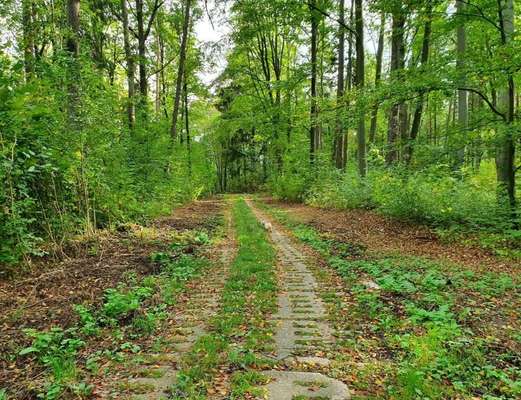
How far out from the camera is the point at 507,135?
6941 millimetres

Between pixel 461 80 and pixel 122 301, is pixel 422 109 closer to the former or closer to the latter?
pixel 461 80

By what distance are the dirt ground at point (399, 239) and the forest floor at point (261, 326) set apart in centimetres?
8

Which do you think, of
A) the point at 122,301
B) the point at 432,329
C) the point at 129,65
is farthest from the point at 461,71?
the point at 129,65

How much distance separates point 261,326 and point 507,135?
647cm

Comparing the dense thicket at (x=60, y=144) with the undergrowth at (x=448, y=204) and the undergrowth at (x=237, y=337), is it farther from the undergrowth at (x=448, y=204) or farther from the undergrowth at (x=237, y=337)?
the undergrowth at (x=448, y=204)

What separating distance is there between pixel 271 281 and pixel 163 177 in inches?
389

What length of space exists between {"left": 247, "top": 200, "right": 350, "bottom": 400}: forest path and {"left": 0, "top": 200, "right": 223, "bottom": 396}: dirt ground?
1960mm

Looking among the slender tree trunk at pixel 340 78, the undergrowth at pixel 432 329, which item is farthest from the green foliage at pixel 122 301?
the slender tree trunk at pixel 340 78

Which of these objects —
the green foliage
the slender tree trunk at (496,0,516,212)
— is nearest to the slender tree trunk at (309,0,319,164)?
the slender tree trunk at (496,0,516,212)

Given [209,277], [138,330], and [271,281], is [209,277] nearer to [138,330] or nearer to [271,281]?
[271,281]

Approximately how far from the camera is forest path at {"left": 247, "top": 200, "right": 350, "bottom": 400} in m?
2.49

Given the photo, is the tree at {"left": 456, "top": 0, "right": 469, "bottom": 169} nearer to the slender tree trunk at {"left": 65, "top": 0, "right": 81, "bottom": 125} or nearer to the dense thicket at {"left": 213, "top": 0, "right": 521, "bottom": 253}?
the dense thicket at {"left": 213, "top": 0, "right": 521, "bottom": 253}

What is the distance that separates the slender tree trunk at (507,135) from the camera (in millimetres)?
6973

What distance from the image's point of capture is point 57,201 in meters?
5.57
